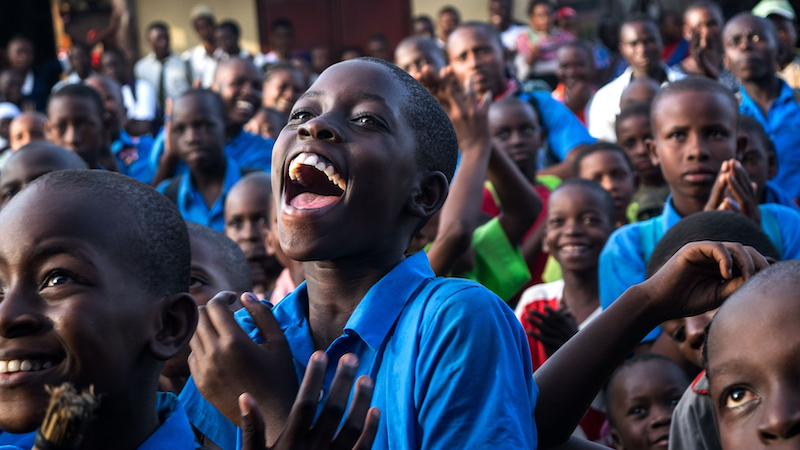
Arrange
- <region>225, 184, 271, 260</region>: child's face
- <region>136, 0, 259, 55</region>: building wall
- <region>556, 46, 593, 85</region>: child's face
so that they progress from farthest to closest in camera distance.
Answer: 1. <region>136, 0, 259, 55</region>: building wall
2. <region>556, 46, 593, 85</region>: child's face
3. <region>225, 184, 271, 260</region>: child's face

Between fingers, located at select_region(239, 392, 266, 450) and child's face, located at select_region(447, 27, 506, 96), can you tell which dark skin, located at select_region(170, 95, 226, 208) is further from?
fingers, located at select_region(239, 392, 266, 450)

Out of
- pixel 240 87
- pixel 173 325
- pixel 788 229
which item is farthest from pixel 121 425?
pixel 240 87

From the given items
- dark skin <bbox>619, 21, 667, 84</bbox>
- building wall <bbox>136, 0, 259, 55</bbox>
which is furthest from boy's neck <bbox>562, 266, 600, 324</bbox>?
building wall <bbox>136, 0, 259, 55</bbox>

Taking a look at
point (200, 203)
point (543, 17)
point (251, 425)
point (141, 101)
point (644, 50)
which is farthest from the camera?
point (543, 17)

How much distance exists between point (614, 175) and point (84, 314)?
3.43m

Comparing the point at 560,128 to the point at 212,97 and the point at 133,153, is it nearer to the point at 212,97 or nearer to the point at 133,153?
the point at 212,97

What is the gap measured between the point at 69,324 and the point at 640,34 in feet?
19.6

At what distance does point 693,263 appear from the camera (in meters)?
1.93

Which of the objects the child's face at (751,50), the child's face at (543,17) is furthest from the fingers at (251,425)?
the child's face at (543,17)

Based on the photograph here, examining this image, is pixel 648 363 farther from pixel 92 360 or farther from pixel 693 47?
pixel 693 47

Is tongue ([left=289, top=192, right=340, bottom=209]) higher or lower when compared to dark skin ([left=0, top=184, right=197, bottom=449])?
higher

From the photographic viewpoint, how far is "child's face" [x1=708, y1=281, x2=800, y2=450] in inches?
62.7

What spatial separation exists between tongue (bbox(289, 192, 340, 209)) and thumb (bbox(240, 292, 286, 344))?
0.67 ft

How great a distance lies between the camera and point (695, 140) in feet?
12.0
